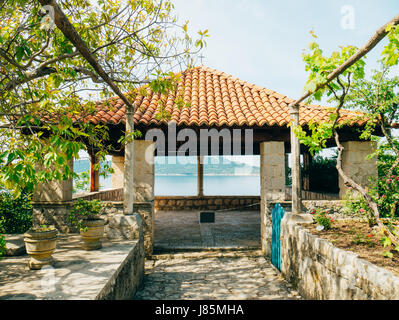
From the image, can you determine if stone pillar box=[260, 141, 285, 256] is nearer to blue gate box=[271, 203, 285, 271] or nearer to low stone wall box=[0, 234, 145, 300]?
blue gate box=[271, 203, 285, 271]

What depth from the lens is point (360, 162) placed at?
6004 millimetres

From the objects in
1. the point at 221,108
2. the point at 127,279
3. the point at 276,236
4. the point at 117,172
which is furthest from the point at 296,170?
the point at 117,172

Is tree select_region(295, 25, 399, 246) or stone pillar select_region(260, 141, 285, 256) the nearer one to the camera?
tree select_region(295, 25, 399, 246)

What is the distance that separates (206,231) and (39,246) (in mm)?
5505

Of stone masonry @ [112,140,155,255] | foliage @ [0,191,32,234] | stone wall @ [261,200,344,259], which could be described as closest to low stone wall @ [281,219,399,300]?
stone wall @ [261,200,344,259]

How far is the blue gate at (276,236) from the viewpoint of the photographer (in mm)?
5168

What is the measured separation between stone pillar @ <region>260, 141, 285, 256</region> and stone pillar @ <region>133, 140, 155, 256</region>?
8.74 ft

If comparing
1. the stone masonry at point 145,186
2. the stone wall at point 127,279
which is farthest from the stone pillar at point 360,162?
the stone wall at point 127,279

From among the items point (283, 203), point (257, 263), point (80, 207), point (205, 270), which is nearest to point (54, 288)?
point (80, 207)

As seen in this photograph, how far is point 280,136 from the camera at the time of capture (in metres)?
6.11

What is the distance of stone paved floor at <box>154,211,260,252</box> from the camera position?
654cm

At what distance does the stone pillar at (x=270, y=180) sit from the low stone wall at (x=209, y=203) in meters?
6.19

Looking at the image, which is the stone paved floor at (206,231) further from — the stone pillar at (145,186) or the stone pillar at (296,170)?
the stone pillar at (296,170)
